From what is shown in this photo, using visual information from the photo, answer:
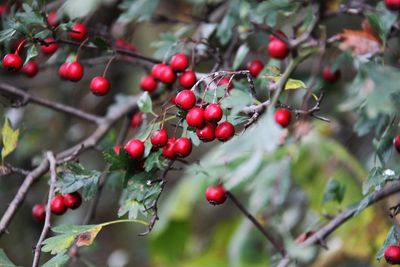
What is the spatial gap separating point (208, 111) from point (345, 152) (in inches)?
40.6

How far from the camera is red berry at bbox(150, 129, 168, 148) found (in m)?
1.11

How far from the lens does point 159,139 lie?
3.66 feet

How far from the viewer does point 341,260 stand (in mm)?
2004

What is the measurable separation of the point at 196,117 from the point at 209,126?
35mm

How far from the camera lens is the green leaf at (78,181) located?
1215mm

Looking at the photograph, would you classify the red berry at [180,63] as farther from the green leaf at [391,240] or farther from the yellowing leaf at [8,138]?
the green leaf at [391,240]

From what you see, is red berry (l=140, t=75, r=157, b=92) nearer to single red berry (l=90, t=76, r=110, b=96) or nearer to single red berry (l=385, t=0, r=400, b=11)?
single red berry (l=90, t=76, r=110, b=96)

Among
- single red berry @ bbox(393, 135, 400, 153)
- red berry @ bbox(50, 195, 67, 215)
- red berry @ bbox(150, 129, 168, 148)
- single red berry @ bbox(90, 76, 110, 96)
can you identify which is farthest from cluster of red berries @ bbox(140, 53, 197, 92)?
Answer: single red berry @ bbox(393, 135, 400, 153)

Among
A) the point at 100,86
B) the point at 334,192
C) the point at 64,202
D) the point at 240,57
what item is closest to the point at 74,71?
the point at 100,86

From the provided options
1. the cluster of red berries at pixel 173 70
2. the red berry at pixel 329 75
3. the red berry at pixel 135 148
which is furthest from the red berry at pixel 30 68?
the red berry at pixel 329 75

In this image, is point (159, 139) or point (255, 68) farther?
point (255, 68)

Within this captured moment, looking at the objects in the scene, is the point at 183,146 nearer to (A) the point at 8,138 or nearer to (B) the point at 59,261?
(B) the point at 59,261

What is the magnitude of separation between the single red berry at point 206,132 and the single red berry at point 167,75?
29 cm

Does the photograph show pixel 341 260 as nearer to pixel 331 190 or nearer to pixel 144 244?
pixel 331 190
